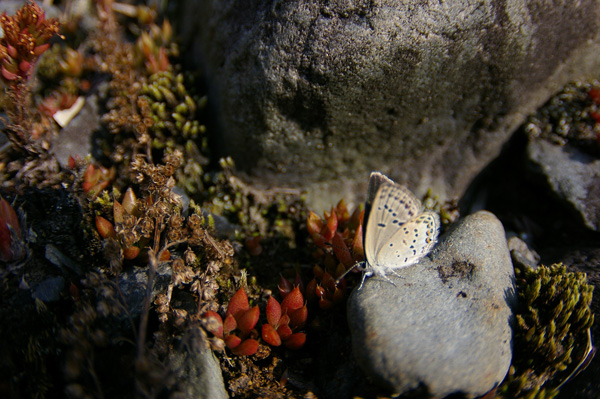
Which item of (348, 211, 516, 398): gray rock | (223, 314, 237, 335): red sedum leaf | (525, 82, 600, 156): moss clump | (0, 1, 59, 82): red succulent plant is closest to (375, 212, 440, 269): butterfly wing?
(348, 211, 516, 398): gray rock

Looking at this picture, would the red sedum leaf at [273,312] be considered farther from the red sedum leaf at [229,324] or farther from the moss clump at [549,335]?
the moss clump at [549,335]

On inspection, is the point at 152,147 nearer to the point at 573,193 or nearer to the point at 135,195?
the point at 135,195

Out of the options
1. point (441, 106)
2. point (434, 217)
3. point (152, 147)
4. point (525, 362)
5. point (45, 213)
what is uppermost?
point (441, 106)

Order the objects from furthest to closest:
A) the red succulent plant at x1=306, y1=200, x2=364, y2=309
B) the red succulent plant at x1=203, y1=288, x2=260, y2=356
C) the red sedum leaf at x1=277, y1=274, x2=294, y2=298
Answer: the red sedum leaf at x1=277, y1=274, x2=294, y2=298 < the red succulent plant at x1=306, y1=200, x2=364, y2=309 < the red succulent plant at x1=203, y1=288, x2=260, y2=356

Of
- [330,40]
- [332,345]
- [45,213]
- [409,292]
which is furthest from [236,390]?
[330,40]

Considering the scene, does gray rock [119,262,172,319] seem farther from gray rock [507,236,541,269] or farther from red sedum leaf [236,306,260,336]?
gray rock [507,236,541,269]

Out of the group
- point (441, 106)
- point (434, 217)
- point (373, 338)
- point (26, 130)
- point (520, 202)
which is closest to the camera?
point (373, 338)
